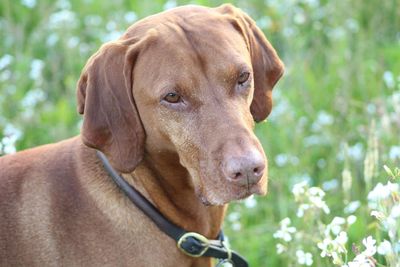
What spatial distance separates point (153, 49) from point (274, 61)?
0.65 metres

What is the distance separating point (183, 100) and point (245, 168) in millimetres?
395

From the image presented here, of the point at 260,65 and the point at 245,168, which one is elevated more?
the point at 260,65

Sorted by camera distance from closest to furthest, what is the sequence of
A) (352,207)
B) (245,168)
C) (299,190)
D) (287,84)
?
(245,168)
(299,190)
(352,207)
(287,84)

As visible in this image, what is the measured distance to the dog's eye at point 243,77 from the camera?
3553mm

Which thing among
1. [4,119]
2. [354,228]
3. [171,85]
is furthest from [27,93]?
[171,85]

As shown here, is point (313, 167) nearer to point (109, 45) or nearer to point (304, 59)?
point (304, 59)

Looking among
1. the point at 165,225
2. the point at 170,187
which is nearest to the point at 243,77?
the point at 170,187

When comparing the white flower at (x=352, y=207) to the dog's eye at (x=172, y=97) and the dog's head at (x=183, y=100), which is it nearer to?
the dog's head at (x=183, y=100)

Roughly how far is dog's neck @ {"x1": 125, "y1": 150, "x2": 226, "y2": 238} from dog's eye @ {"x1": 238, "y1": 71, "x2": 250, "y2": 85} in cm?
40

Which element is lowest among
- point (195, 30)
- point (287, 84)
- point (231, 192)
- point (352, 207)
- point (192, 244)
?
point (287, 84)

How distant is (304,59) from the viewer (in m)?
6.64

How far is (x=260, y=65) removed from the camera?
3.88 metres

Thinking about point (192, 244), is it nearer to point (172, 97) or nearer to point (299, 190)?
point (299, 190)

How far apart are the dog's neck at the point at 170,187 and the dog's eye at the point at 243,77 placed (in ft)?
1.33
